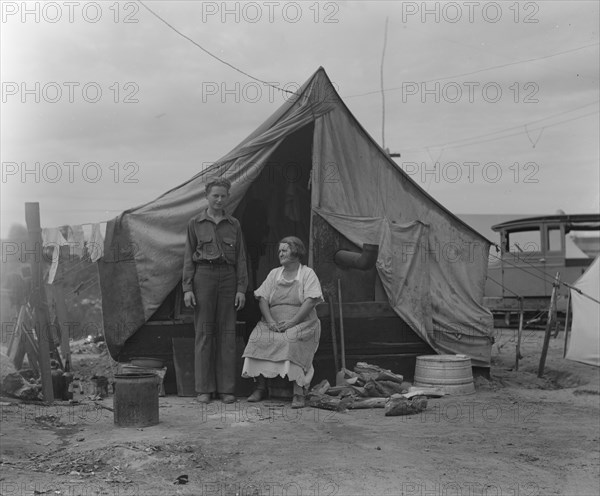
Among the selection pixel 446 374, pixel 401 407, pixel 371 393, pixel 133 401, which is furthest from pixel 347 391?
pixel 133 401

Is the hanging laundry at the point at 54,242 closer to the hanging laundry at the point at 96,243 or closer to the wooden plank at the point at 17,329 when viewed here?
the hanging laundry at the point at 96,243

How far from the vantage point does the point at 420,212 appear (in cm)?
773

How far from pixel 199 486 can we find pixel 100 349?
732 centimetres

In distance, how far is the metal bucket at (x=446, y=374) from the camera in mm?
6883

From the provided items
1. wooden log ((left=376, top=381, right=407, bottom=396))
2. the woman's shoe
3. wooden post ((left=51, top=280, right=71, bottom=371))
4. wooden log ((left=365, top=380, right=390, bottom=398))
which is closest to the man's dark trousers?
the woman's shoe

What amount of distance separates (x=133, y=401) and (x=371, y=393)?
2.29 meters

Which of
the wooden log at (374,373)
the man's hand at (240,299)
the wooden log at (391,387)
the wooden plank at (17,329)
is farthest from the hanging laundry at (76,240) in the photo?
the wooden log at (391,387)

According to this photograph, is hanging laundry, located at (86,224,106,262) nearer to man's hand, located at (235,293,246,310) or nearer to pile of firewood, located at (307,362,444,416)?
man's hand, located at (235,293,246,310)

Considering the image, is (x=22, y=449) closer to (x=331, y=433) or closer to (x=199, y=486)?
(x=199, y=486)

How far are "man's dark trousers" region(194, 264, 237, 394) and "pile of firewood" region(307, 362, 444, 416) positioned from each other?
80 centimetres

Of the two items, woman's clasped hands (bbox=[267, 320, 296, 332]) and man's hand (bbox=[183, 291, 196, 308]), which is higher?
man's hand (bbox=[183, 291, 196, 308])

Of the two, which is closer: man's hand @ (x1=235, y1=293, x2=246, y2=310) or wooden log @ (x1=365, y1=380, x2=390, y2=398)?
man's hand @ (x1=235, y1=293, x2=246, y2=310)

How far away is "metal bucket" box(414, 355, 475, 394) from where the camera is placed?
6883 mm

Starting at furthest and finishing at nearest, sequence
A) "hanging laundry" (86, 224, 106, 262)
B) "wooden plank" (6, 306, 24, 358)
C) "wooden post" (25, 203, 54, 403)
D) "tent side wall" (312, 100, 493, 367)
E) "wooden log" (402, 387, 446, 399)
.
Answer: "wooden plank" (6, 306, 24, 358) → "tent side wall" (312, 100, 493, 367) → "hanging laundry" (86, 224, 106, 262) → "wooden log" (402, 387, 446, 399) → "wooden post" (25, 203, 54, 403)
